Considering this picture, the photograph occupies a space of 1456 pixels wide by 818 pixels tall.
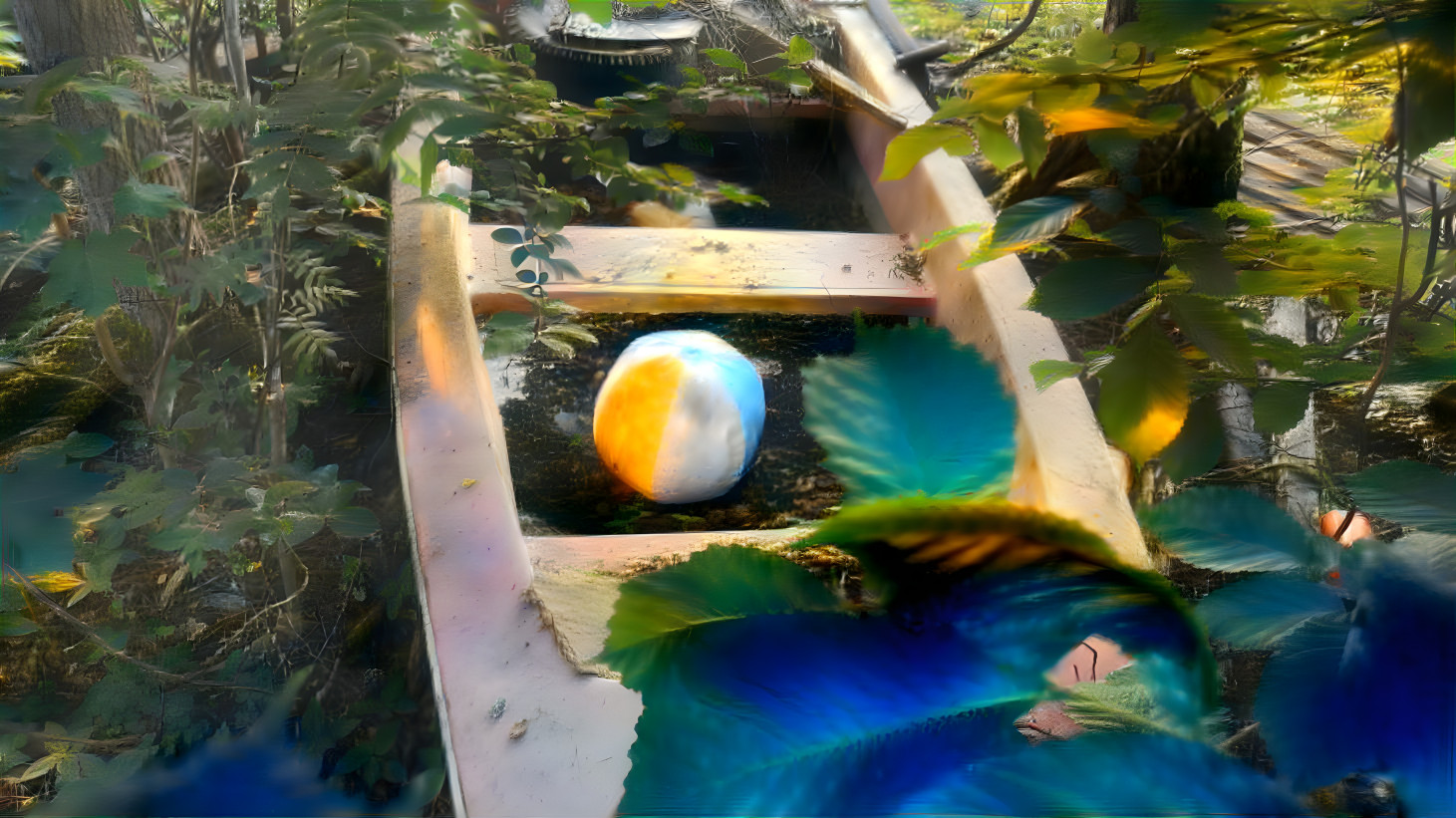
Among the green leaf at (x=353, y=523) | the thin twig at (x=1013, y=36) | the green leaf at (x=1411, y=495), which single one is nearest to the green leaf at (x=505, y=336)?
the green leaf at (x=353, y=523)

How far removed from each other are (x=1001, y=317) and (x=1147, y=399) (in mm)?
648

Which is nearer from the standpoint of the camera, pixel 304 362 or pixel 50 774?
pixel 50 774

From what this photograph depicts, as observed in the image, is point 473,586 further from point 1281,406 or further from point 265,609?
point 1281,406

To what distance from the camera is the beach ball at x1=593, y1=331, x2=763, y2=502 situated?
3.43 feet

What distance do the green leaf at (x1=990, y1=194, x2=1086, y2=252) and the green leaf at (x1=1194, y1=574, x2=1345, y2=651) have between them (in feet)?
0.78

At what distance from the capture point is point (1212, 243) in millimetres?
432

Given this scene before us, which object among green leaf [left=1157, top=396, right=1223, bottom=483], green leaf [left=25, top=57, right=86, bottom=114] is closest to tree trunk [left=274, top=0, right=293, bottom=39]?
green leaf [left=25, top=57, right=86, bottom=114]

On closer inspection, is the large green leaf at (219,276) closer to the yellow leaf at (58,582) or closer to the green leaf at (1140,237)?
the yellow leaf at (58,582)

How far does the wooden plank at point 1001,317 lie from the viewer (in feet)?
2.01

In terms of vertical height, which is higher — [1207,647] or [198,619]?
[1207,647]

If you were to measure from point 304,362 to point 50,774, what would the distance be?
0.62m

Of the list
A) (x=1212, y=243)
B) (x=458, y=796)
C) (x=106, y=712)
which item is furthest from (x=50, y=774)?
(x=1212, y=243)

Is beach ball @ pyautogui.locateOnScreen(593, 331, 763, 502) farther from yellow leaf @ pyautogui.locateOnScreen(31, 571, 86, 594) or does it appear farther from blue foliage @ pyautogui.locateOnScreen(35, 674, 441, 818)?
blue foliage @ pyautogui.locateOnScreen(35, 674, 441, 818)

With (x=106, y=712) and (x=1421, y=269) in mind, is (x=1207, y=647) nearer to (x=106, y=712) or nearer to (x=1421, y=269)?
(x=1421, y=269)
